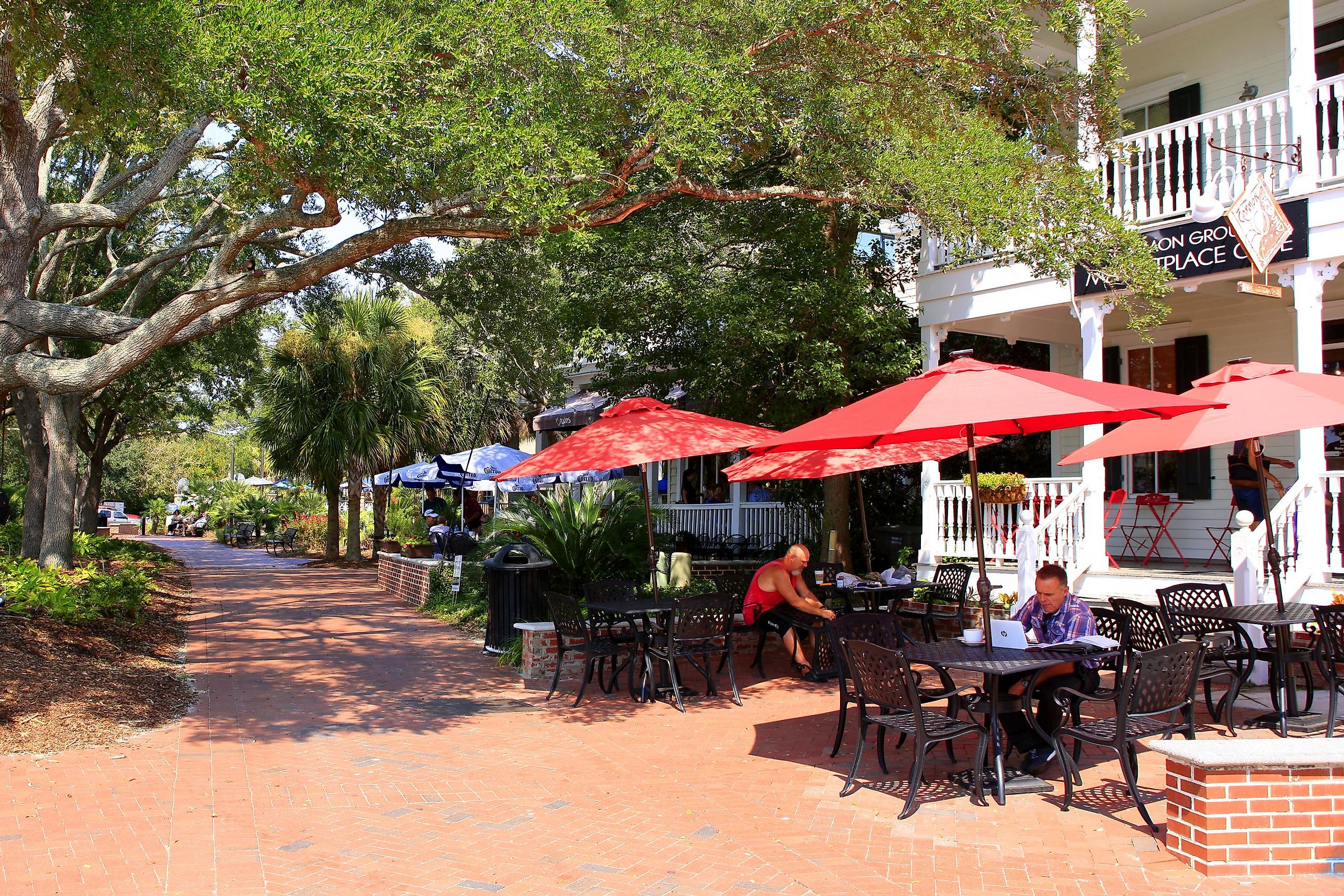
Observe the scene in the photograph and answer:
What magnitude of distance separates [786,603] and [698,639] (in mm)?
1183

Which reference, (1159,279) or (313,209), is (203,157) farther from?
(1159,279)

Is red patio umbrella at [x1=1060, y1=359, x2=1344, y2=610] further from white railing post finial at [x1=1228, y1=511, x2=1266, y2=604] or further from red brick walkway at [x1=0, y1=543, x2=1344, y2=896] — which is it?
red brick walkway at [x1=0, y1=543, x2=1344, y2=896]

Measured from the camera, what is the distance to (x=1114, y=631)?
757 centimetres

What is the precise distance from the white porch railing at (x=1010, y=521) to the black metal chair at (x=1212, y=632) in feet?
7.16

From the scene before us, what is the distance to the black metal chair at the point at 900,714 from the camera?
5527 mm

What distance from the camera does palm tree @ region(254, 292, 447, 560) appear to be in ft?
72.1

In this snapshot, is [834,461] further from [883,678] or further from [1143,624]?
[883,678]

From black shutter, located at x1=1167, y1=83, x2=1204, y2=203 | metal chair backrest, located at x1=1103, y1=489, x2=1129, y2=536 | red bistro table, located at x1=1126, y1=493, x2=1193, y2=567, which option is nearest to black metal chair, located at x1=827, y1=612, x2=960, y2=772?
metal chair backrest, located at x1=1103, y1=489, x2=1129, y2=536

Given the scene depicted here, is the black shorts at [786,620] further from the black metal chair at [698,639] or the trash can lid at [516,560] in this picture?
the trash can lid at [516,560]

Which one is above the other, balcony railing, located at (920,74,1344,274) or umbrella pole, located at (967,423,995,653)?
balcony railing, located at (920,74,1344,274)

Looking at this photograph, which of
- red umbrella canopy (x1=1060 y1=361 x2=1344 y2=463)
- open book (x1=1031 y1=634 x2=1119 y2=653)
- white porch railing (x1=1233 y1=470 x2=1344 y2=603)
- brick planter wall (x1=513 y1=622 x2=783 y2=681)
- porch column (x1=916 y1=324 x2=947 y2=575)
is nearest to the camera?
open book (x1=1031 y1=634 x2=1119 y2=653)

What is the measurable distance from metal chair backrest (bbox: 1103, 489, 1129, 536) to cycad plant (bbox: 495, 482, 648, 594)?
5813mm

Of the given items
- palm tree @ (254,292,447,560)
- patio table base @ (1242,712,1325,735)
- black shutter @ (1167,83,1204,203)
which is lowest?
patio table base @ (1242,712,1325,735)

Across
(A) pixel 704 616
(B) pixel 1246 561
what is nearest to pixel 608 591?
(A) pixel 704 616
